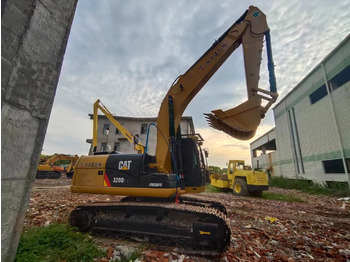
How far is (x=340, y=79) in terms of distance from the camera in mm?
14273

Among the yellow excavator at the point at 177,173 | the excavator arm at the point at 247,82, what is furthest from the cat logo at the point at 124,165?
the excavator arm at the point at 247,82

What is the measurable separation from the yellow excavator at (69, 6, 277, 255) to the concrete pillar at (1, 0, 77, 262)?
2780 mm

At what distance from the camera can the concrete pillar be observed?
1421mm

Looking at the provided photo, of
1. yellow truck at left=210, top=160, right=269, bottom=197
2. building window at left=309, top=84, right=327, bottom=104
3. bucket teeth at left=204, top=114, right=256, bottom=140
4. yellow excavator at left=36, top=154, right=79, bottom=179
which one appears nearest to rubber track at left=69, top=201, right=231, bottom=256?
bucket teeth at left=204, top=114, right=256, bottom=140

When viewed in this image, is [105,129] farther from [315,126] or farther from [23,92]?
[23,92]

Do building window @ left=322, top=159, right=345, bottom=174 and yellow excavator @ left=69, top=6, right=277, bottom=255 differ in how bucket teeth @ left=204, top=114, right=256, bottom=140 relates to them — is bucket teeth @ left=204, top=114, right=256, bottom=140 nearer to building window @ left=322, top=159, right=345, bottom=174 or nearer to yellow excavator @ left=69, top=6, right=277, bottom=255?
yellow excavator @ left=69, top=6, right=277, bottom=255

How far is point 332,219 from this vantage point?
6.51 metres

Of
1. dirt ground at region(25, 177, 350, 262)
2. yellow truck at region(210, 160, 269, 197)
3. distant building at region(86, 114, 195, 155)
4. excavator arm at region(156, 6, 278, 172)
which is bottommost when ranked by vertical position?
dirt ground at region(25, 177, 350, 262)

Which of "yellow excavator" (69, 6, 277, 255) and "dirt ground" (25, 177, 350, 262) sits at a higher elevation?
"yellow excavator" (69, 6, 277, 255)

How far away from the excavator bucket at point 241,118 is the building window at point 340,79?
555 inches

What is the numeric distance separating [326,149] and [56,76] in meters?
19.6

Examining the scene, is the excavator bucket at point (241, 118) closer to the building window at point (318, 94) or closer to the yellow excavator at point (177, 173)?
the yellow excavator at point (177, 173)

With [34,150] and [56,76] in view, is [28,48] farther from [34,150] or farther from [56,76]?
[34,150]

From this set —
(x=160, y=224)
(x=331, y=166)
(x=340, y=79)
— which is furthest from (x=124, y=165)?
(x=331, y=166)
